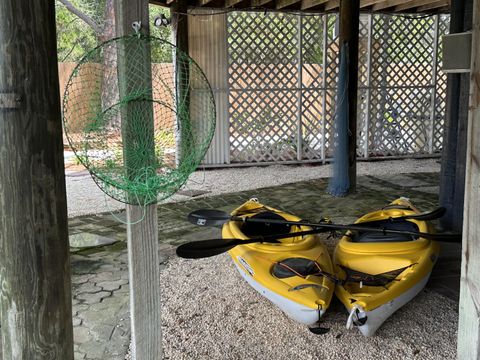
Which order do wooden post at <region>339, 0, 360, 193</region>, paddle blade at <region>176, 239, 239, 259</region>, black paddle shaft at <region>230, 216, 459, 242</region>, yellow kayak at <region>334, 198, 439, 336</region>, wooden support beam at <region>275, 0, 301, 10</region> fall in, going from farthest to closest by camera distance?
1. wooden support beam at <region>275, 0, 301, 10</region>
2. wooden post at <region>339, 0, 360, 193</region>
3. black paddle shaft at <region>230, 216, 459, 242</region>
4. paddle blade at <region>176, 239, 239, 259</region>
5. yellow kayak at <region>334, 198, 439, 336</region>

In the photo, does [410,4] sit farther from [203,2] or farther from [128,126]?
[128,126]

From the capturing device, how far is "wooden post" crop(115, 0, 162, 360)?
1524 mm

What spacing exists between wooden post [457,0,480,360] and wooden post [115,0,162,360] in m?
0.93

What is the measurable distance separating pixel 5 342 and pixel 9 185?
43cm

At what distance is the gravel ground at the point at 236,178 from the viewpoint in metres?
5.31

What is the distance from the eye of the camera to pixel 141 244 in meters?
1.63

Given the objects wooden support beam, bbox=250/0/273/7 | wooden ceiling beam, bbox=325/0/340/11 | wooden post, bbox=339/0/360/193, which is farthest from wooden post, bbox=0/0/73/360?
wooden ceiling beam, bbox=325/0/340/11

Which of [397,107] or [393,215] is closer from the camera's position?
[393,215]

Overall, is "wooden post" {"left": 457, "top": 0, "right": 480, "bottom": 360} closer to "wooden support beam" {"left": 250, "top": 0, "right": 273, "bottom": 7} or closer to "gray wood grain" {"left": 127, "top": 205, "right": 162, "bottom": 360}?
"gray wood grain" {"left": 127, "top": 205, "right": 162, "bottom": 360}

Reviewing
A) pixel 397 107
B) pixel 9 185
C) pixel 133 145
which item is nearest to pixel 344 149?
pixel 397 107

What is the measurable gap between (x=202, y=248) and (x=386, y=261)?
98cm

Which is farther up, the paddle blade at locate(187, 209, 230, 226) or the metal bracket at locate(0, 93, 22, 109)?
the metal bracket at locate(0, 93, 22, 109)

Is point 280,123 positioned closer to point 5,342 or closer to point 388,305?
point 388,305

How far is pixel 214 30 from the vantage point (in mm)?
6863
